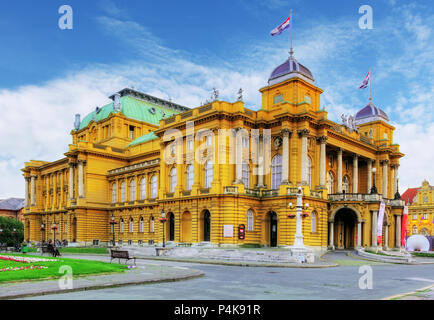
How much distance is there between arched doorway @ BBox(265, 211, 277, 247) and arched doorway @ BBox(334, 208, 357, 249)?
381 inches

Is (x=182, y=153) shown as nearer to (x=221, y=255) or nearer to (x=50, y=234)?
(x=221, y=255)

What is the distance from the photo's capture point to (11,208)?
136m

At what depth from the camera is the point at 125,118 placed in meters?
81.6

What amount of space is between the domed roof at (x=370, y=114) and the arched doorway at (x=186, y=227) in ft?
109

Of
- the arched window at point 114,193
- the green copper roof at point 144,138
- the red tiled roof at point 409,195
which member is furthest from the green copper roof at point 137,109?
the red tiled roof at point 409,195

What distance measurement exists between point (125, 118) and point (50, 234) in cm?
2567

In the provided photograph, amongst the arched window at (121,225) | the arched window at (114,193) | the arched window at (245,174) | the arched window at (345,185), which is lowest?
the arched window at (121,225)

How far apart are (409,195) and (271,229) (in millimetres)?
78793

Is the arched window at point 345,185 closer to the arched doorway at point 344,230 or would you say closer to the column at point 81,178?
the arched doorway at point 344,230

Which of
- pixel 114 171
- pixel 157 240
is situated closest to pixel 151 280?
pixel 157 240

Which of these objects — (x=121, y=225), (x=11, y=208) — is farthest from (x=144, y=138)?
(x=11, y=208)

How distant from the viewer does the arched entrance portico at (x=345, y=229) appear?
2211 inches

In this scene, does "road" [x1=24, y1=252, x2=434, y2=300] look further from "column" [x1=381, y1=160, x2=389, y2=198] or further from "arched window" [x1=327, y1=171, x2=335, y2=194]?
"column" [x1=381, y1=160, x2=389, y2=198]

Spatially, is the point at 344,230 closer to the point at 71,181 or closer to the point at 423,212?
the point at 71,181
